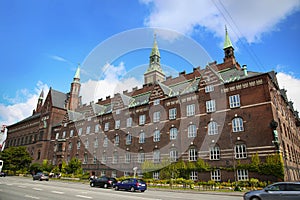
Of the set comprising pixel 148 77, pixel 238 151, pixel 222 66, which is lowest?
pixel 238 151

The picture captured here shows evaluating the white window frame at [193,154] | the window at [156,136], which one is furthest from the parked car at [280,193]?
the window at [156,136]

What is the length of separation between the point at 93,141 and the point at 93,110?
345 inches

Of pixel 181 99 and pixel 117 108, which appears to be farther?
pixel 117 108

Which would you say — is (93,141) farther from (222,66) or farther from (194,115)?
(222,66)

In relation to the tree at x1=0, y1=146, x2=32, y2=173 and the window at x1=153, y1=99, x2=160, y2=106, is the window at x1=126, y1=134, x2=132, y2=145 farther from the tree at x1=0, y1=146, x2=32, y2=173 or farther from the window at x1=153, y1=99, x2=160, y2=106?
the tree at x1=0, y1=146, x2=32, y2=173

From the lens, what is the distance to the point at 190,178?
35.4 m

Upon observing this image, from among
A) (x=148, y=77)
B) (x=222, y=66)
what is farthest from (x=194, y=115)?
(x=148, y=77)

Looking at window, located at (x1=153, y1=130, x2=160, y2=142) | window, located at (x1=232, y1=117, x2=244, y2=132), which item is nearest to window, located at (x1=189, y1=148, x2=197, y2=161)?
window, located at (x1=153, y1=130, x2=160, y2=142)

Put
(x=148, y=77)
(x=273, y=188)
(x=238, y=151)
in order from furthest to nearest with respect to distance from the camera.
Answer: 1. (x=148, y=77)
2. (x=238, y=151)
3. (x=273, y=188)

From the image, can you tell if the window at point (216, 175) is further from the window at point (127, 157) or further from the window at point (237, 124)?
the window at point (127, 157)

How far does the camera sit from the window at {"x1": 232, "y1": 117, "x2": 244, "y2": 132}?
108ft

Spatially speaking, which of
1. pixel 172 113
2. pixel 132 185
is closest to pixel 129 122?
pixel 172 113

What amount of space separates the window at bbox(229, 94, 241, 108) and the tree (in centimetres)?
6091

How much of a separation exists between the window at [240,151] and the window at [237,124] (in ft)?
7.70
